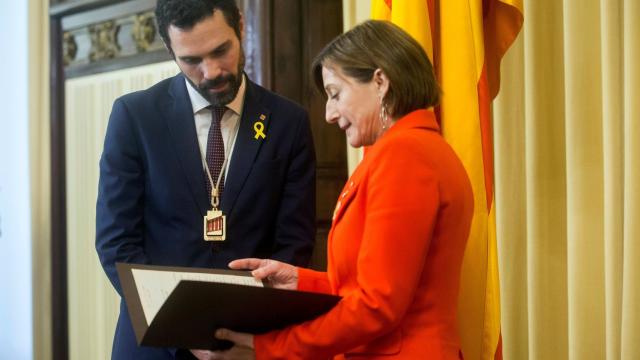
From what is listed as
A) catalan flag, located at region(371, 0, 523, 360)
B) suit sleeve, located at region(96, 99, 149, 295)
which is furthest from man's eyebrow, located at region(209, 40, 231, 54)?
catalan flag, located at region(371, 0, 523, 360)

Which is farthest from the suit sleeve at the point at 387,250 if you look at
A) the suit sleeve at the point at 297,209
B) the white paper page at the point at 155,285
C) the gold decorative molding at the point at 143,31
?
the gold decorative molding at the point at 143,31

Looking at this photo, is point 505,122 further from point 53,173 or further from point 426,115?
point 53,173

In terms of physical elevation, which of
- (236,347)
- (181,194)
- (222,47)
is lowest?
(236,347)

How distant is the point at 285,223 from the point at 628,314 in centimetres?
123

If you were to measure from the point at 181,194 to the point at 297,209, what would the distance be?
1.04 feet

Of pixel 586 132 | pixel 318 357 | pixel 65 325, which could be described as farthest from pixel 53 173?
pixel 318 357

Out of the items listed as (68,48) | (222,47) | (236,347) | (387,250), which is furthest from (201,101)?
(68,48)

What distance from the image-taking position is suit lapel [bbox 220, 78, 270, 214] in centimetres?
210

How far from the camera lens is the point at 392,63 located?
1663 millimetres

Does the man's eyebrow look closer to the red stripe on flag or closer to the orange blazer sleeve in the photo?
the orange blazer sleeve

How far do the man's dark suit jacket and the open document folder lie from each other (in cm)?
34

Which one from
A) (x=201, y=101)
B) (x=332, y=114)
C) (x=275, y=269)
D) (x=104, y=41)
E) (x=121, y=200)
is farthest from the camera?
(x=104, y=41)

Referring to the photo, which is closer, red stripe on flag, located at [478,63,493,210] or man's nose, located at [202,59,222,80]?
man's nose, located at [202,59,222,80]

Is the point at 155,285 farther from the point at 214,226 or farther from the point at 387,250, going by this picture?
the point at 387,250
